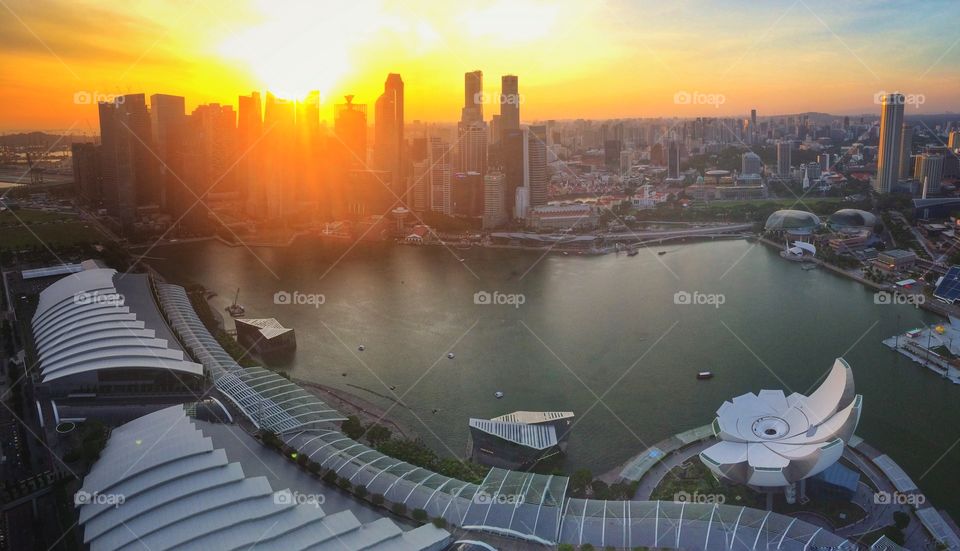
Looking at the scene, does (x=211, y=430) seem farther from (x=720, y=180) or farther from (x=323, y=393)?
(x=720, y=180)

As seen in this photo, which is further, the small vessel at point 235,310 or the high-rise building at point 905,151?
the high-rise building at point 905,151

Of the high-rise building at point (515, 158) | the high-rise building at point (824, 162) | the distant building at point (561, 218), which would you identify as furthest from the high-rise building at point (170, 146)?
the high-rise building at point (824, 162)

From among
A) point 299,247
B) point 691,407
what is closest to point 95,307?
point 691,407

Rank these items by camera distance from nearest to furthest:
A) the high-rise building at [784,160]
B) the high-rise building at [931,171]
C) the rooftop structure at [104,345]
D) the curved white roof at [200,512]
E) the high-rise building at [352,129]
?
the curved white roof at [200,512], the rooftop structure at [104,345], the high-rise building at [931,171], the high-rise building at [352,129], the high-rise building at [784,160]

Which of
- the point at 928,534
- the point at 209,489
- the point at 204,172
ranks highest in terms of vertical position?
the point at 204,172

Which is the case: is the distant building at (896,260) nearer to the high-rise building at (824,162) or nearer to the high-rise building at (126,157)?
the high-rise building at (824,162)

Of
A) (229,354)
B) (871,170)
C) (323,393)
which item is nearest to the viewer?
(323,393)

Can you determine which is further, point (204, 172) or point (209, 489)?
point (204, 172)

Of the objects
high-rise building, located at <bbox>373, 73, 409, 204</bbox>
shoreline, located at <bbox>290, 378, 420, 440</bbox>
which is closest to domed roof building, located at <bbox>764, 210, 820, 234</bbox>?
high-rise building, located at <bbox>373, 73, 409, 204</bbox>
